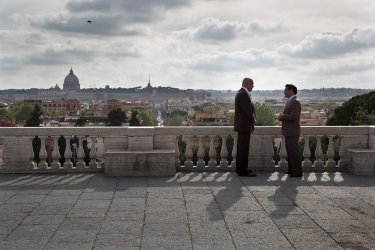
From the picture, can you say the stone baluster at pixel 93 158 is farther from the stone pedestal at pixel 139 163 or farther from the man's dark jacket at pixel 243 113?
the man's dark jacket at pixel 243 113

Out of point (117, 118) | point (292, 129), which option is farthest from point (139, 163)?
point (117, 118)

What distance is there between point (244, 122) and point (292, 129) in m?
0.84

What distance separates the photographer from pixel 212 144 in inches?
353

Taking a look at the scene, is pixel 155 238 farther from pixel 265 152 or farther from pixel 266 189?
pixel 265 152

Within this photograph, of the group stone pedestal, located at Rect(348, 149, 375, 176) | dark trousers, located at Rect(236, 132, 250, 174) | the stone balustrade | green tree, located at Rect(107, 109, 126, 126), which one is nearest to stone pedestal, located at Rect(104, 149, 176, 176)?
the stone balustrade

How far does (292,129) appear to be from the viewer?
328 inches

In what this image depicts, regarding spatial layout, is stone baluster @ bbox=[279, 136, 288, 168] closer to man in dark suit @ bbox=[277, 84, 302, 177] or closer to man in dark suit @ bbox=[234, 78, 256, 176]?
man in dark suit @ bbox=[277, 84, 302, 177]

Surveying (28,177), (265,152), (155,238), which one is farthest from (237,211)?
(28,177)

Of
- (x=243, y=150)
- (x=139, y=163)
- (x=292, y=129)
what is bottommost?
(x=139, y=163)

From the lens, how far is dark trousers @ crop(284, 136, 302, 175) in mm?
8375

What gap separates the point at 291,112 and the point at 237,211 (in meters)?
2.86

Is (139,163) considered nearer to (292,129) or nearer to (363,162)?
(292,129)

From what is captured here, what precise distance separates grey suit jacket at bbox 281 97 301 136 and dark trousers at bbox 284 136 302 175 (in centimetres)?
12

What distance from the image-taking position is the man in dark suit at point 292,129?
8268 millimetres
